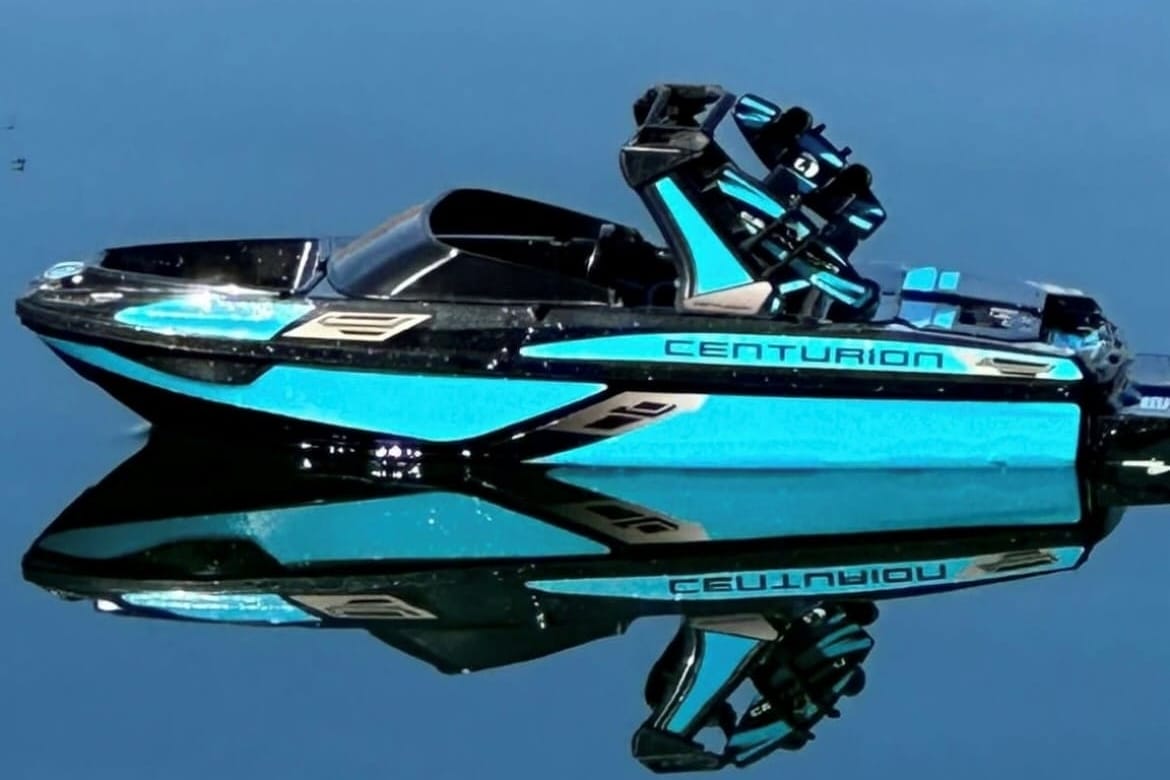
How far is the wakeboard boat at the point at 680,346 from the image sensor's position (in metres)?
15.9

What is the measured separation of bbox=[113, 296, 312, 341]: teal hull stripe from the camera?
16.1 metres

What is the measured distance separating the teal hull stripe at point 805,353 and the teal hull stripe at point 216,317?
5.84ft

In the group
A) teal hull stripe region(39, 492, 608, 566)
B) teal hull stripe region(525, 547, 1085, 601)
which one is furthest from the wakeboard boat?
teal hull stripe region(525, 547, 1085, 601)

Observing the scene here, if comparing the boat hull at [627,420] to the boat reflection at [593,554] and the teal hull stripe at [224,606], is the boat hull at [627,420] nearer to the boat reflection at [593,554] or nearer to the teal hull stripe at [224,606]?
the boat reflection at [593,554]

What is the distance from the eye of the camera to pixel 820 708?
549 inches

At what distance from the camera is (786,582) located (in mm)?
15008

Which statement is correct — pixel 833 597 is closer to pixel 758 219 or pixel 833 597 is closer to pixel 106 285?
pixel 758 219

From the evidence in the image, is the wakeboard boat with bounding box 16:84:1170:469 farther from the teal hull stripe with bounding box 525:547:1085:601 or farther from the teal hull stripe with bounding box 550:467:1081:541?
the teal hull stripe with bounding box 525:547:1085:601

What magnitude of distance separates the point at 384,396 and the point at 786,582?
8.24ft

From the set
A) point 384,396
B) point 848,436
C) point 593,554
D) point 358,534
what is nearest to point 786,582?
point 593,554

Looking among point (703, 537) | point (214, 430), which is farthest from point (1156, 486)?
point (214, 430)

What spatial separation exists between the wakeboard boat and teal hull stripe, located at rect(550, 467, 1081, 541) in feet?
0.28

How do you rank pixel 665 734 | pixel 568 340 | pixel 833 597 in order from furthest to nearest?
pixel 568 340 < pixel 833 597 < pixel 665 734

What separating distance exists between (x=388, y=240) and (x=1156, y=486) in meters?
4.31
